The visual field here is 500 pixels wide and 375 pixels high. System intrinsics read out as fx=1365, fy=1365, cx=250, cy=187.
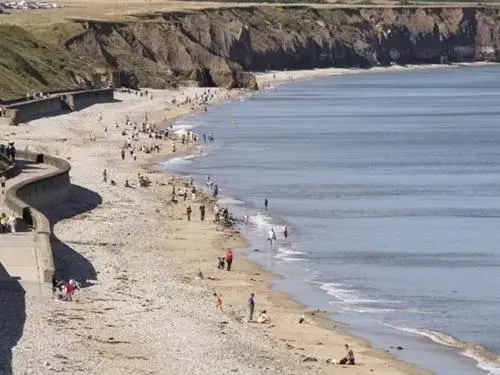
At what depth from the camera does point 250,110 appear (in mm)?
126125

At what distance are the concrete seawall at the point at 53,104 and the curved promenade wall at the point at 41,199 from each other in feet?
79.4

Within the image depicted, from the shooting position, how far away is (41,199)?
4772 cm

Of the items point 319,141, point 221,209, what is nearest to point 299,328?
point 221,209

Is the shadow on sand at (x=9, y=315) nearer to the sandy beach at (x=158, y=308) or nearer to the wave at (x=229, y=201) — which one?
the sandy beach at (x=158, y=308)

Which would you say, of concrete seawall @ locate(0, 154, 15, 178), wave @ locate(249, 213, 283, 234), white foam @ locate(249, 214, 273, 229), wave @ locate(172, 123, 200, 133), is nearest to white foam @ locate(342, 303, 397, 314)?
wave @ locate(249, 213, 283, 234)

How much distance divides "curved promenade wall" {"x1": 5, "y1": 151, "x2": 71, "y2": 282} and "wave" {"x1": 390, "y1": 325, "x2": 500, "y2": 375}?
9253 millimetres

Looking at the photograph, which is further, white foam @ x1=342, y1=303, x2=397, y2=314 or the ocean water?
white foam @ x1=342, y1=303, x2=397, y2=314

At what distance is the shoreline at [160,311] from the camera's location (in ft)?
91.0

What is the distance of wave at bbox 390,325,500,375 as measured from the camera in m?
30.4

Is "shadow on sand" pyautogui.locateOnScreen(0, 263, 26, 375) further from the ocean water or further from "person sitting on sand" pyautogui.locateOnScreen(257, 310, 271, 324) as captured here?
the ocean water

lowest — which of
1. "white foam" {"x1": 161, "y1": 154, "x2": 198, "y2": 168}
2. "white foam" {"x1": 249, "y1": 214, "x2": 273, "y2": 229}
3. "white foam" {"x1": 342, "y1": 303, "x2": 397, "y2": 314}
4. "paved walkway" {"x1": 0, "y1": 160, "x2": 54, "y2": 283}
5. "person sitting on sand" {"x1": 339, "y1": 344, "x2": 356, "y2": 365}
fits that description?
"white foam" {"x1": 161, "y1": 154, "x2": 198, "y2": 168}

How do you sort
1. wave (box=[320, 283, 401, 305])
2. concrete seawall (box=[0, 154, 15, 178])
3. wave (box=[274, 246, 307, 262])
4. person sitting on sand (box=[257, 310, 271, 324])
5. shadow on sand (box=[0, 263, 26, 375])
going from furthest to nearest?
concrete seawall (box=[0, 154, 15, 178])
wave (box=[274, 246, 307, 262])
wave (box=[320, 283, 401, 305])
person sitting on sand (box=[257, 310, 271, 324])
shadow on sand (box=[0, 263, 26, 375])

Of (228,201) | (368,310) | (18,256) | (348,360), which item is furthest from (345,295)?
(228,201)

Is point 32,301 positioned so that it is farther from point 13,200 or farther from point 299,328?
point 13,200
